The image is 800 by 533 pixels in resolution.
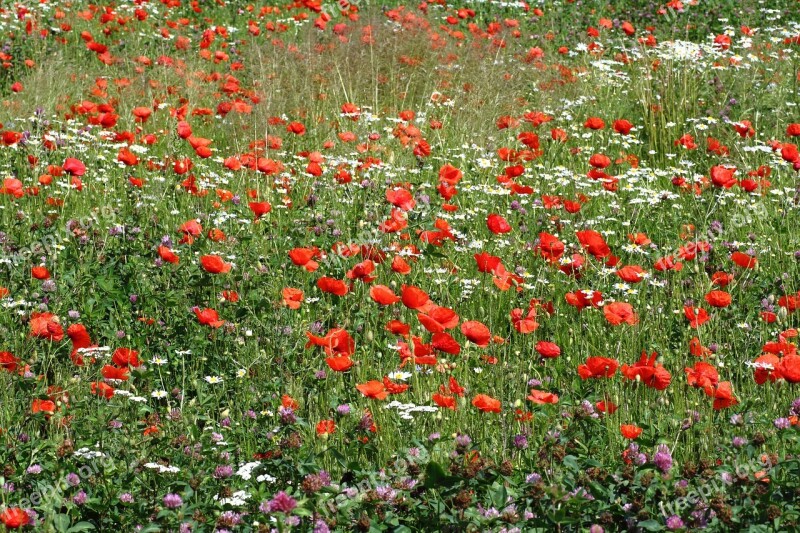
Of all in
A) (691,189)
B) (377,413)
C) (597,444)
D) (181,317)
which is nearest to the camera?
(597,444)

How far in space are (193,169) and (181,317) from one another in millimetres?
1980

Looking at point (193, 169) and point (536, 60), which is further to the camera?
point (536, 60)

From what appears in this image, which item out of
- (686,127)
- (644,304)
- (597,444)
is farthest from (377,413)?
(686,127)

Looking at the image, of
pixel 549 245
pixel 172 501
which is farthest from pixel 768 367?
pixel 172 501

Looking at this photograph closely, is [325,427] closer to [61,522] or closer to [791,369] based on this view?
[61,522]

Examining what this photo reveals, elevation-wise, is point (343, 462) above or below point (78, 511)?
above

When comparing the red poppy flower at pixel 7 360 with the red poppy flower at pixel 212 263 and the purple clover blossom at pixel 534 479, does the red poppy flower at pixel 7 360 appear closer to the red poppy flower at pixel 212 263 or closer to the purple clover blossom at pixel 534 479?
the red poppy flower at pixel 212 263

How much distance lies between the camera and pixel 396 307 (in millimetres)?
3988

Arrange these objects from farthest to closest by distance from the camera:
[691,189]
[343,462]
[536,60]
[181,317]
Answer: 1. [536,60]
2. [691,189]
3. [181,317]
4. [343,462]

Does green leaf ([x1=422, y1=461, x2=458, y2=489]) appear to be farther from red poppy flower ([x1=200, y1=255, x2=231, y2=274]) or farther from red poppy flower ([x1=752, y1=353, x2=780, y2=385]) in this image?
red poppy flower ([x1=200, y1=255, x2=231, y2=274])

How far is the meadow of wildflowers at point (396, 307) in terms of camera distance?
2654mm

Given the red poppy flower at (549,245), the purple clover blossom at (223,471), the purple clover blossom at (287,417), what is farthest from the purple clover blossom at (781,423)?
the purple clover blossom at (223,471)

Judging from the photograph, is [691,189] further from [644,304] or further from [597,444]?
[597,444]

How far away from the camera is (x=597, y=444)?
317cm
